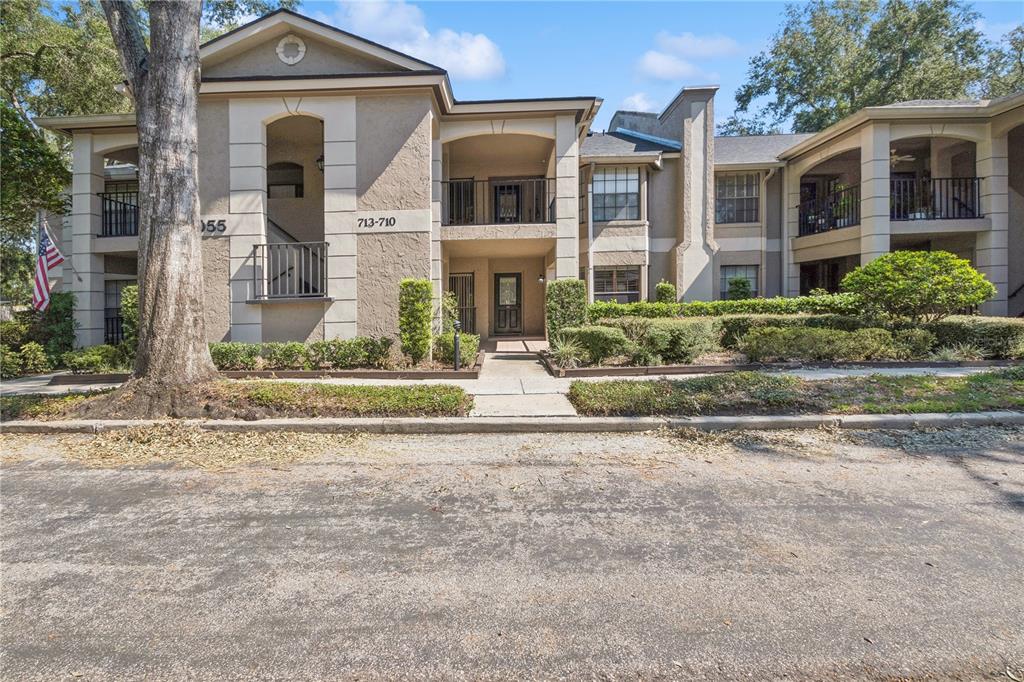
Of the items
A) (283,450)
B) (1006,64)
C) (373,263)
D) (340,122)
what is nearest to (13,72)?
(340,122)

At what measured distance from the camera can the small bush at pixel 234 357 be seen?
11.0 m

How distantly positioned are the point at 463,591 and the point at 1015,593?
297 cm

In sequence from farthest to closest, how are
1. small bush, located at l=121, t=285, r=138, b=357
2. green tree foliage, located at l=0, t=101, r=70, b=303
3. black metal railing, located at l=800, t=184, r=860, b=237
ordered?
black metal railing, located at l=800, t=184, r=860, b=237
green tree foliage, located at l=0, t=101, r=70, b=303
small bush, located at l=121, t=285, r=138, b=357

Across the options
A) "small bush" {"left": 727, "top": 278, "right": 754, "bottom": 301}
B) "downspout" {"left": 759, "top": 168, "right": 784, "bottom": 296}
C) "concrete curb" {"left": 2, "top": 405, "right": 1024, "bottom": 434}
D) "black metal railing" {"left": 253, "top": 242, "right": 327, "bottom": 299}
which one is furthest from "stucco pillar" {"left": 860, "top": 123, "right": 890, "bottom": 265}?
"black metal railing" {"left": 253, "top": 242, "right": 327, "bottom": 299}

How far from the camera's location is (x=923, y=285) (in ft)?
36.7

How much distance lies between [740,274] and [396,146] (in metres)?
14.1

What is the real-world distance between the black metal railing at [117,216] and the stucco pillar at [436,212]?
28.8 ft

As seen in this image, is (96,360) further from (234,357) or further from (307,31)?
(307,31)

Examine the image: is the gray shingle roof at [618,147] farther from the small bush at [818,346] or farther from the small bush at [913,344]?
the small bush at [913,344]

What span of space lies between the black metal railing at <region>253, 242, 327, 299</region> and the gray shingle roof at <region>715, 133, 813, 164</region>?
1466 centimetres

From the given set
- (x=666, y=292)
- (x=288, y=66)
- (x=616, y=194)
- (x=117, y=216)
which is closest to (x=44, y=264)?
(x=117, y=216)

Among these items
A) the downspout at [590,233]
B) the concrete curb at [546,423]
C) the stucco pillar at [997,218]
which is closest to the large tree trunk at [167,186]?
the concrete curb at [546,423]

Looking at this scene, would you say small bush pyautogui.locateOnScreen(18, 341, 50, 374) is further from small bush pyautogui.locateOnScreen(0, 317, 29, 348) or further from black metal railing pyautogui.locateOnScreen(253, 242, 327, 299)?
black metal railing pyautogui.locateOnScreen(253, 242, 327, 299)

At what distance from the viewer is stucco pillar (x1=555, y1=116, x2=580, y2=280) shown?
1329 cm
